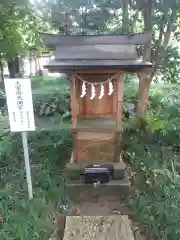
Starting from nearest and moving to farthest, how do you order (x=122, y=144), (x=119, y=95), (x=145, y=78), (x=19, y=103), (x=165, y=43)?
(x=19, y=103), (x=119, y=95), (x=165, y=43), (x=122, y=144), (x=145, y=78)

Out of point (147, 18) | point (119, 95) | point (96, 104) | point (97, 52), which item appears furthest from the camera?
point (147, 18)

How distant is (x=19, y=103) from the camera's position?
3.03 meters

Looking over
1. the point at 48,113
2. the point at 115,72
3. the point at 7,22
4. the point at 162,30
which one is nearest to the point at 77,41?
the point at 115,72

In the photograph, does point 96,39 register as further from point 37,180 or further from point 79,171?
point 37,180

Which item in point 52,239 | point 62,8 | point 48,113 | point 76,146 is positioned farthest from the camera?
point 48,113

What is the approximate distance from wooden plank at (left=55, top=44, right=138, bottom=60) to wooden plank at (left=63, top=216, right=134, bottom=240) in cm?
210

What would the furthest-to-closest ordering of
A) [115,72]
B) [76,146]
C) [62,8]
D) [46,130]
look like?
[46,130]
[62,8]
[76,146]
[115,72]

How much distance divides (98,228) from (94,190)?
27.0 inches

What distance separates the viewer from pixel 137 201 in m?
3.46

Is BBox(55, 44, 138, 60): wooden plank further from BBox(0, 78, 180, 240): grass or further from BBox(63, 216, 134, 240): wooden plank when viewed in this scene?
BBox(63, 216, 134, 240): wooden plank

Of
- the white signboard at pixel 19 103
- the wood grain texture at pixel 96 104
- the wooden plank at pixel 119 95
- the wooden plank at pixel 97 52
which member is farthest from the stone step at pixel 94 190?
the wooden plank at pixel 97 52

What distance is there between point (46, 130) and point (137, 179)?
259cm

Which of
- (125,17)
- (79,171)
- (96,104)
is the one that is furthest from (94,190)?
(125,17)

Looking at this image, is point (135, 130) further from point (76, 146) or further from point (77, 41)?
point (77, 41)
